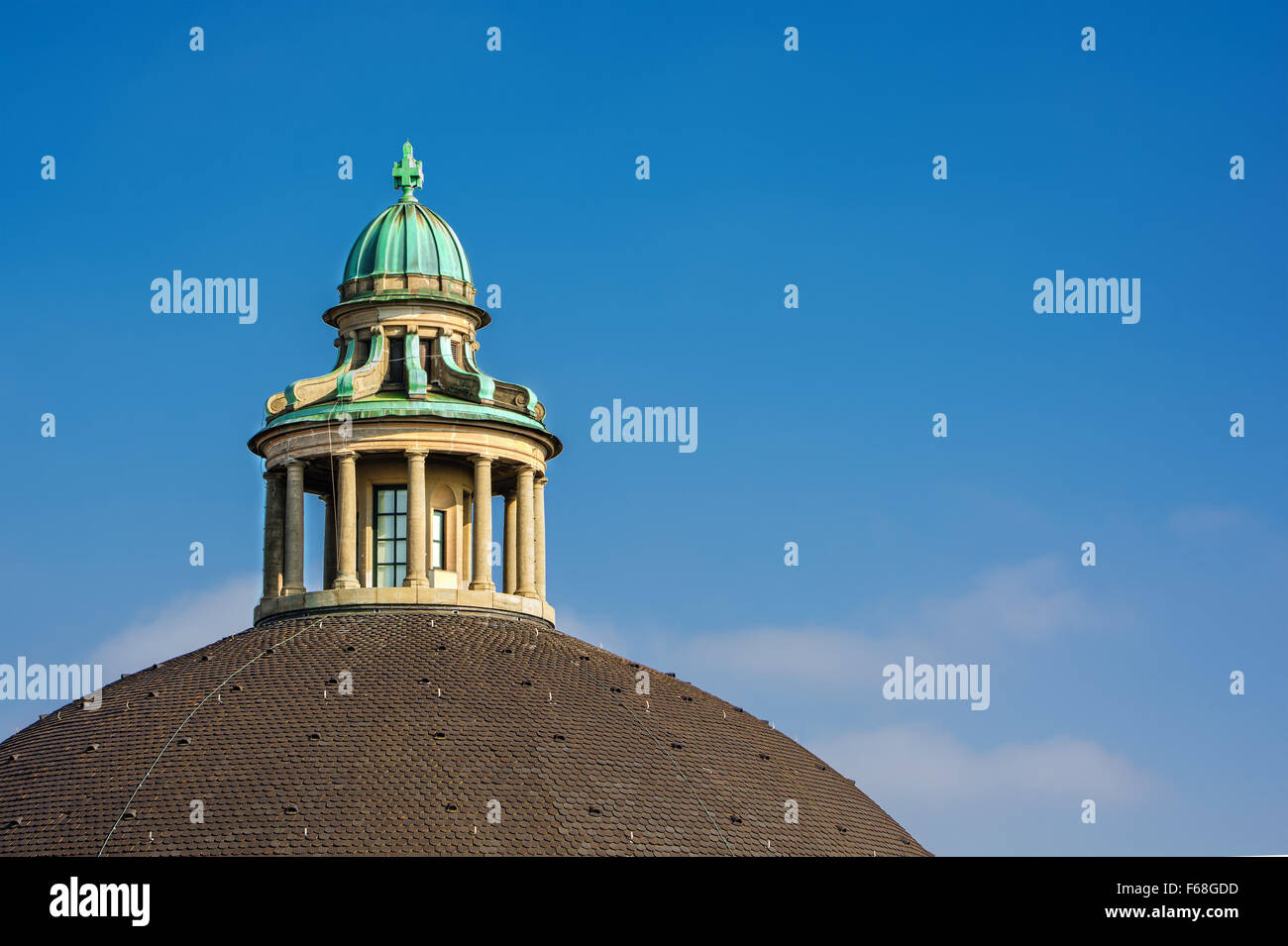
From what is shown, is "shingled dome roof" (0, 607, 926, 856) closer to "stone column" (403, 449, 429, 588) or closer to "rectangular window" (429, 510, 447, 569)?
"stone column" (403, 449, 429, 588)

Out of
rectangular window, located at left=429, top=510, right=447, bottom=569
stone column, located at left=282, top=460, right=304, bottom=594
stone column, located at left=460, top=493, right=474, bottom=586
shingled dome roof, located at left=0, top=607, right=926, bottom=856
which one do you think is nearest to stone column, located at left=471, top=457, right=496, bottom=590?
stone column, located at left=460, top=493, right=474, bottom=586

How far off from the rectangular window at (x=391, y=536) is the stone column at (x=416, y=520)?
153cm

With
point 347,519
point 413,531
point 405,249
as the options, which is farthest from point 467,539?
point 405,249

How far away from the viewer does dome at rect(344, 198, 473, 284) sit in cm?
8678

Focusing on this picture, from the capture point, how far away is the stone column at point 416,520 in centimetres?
8262

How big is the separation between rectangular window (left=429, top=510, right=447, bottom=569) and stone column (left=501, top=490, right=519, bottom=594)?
192cm

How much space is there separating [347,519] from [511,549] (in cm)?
537

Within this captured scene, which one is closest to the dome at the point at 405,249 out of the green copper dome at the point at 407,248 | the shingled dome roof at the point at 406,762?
the green copper dome at the point at 407,248
